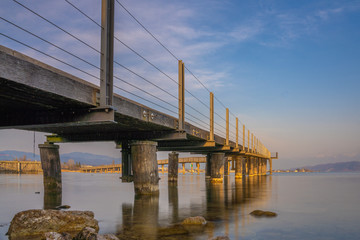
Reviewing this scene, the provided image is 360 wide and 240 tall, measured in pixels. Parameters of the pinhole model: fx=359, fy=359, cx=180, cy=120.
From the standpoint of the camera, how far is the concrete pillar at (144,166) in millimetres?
20234

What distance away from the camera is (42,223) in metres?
9.60

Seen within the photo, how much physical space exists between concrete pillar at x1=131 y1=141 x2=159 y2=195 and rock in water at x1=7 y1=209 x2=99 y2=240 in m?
9.86

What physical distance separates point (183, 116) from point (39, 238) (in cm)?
1287

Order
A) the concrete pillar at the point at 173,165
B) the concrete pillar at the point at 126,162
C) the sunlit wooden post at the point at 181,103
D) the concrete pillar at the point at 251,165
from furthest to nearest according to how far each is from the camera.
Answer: the concrete pillar at the point at 251,165, the concrete pillar at the point at 173,165, the concrete pillar at the point at 126,162, the sunlit wooden post at the point at 181,103

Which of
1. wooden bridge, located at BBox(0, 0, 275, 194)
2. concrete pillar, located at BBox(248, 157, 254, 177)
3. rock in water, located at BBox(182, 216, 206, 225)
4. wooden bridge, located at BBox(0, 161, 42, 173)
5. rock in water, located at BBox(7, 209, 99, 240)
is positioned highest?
wooden bridge, located at BBox(0, 0, 275, 194)

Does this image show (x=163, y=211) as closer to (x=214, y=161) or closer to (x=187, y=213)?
(x=187, y=213)

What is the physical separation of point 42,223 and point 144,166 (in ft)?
35.1

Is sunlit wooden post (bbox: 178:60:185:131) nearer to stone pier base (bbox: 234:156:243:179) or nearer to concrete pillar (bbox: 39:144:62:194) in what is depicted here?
concrete pillar (bbox: 39:144:62:194)

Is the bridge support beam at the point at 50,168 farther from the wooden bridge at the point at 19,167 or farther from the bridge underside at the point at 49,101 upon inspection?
the wooden bridge at the point at 19,167

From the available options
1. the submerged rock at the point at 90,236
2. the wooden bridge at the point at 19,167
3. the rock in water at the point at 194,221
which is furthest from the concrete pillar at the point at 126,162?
the wooden bridge at the point at 19,167

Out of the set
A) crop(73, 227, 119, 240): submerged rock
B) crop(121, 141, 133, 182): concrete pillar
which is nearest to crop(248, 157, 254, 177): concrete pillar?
crop(121, 141, 133, 182): concrete pillar

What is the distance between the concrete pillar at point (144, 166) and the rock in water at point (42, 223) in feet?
32.3

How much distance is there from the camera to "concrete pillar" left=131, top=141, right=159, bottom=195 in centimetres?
2023

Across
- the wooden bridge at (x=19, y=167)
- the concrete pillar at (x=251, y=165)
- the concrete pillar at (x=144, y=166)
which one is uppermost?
the concrete pillar at (x=144, y=166)
